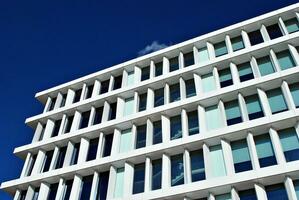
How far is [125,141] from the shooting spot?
70.6 feet

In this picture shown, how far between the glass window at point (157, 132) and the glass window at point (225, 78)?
4584mm

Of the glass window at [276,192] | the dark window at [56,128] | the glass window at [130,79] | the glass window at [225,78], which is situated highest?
the glass window at [130,79]

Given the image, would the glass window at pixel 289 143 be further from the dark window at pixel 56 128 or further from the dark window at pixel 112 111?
the dark window at pixel 56 128

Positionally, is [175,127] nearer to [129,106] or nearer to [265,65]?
[129,106]

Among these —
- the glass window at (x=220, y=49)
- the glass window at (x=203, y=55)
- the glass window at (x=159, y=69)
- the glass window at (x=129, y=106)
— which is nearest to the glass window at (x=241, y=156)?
the glass window at (x=203, y=55)

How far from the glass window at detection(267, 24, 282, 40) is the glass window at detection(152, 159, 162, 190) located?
11.1 meters

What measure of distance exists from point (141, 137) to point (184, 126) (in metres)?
2.95

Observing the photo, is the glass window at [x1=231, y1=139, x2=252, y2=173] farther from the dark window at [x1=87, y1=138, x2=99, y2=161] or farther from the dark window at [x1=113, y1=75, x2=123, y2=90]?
the dark window at [x1=113, y1=75, x2=123, y2=90]

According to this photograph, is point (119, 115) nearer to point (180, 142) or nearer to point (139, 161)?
point (139, 161)

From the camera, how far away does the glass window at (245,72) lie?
→ 21.3 m

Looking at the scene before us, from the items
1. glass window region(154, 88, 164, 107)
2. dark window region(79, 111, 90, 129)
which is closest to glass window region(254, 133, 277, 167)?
glass window region(154, 88, 164, 107)

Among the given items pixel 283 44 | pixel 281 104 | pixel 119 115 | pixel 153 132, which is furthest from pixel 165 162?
pixel 283 44

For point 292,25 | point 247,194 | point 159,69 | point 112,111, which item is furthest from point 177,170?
point 292,25

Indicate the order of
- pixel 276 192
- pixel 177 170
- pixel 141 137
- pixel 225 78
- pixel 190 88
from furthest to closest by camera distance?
pixel 190 88 < pixel 225 78 < pixel 141 137 < pixel 177 170 < pixel 276 192
